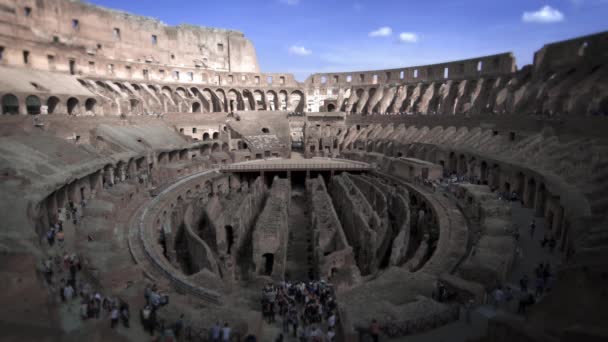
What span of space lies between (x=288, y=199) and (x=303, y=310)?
49.2ft

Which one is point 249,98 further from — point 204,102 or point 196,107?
point 196,107

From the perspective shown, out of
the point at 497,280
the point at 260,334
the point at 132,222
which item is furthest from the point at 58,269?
the point at 497,280

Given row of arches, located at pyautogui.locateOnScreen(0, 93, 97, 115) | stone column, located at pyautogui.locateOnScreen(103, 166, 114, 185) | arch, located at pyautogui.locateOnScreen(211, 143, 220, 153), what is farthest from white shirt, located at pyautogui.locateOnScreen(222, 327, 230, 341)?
arch, located at pyautogui.locateOnScreen(211, 143, 220, 153)

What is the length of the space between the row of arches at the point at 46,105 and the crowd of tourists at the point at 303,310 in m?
24.3

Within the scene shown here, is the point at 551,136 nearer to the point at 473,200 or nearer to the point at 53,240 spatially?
the point at 473,200

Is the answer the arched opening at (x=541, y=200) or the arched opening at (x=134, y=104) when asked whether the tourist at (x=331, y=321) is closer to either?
the arched opening at (x=541, y=200)

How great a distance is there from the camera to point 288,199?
2475 centimetres

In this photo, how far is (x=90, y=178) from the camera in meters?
21.9

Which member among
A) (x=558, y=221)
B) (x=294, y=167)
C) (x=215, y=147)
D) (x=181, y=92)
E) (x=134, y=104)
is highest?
(x=181, y=92)

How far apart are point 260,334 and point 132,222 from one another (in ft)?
35.6

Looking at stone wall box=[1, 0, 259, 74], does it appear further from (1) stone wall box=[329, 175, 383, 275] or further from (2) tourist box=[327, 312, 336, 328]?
(2) tourist box=[327, 312, 336, 328]

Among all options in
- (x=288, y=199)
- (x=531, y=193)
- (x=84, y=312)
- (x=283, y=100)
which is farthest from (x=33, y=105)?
(x=531, y=193)

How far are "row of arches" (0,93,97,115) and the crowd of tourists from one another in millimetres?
24281

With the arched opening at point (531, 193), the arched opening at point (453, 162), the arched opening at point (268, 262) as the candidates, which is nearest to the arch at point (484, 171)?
the arched opening at point (453, 162)
